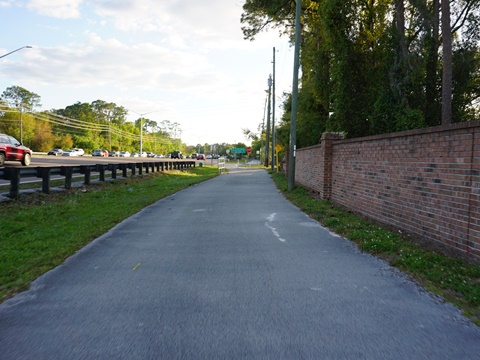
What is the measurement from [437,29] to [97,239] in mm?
17084

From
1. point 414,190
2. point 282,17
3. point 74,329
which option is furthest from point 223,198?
point 282,17

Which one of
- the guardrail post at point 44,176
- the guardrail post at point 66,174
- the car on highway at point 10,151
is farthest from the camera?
the car on highway at point 10,151

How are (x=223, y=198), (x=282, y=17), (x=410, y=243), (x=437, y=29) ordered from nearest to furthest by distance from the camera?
(x=410, y=243) → (x=223, y=198) → (x=437, y=29) → (x=282, y=17)

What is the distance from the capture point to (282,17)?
2488cm

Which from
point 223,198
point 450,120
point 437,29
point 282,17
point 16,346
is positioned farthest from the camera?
point 282,17

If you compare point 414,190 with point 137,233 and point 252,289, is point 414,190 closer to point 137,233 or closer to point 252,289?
point 252,289

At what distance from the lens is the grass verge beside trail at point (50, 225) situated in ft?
18.1

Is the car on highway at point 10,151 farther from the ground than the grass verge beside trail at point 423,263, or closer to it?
farther from the ground

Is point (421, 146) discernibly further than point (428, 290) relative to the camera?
Yes

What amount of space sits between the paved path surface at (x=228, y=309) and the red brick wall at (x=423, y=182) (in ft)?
4.15

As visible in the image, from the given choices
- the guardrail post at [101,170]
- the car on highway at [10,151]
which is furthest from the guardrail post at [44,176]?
the car on highway at [10,151]

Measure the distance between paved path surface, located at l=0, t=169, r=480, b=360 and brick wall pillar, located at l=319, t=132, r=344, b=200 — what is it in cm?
629

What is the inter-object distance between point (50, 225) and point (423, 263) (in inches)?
290

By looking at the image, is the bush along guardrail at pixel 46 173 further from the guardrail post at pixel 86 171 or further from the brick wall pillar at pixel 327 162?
the brick wall pillar at pixel 327 162
